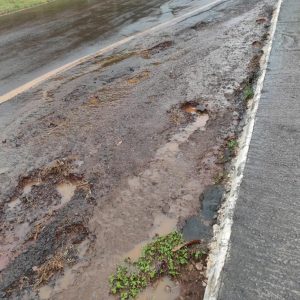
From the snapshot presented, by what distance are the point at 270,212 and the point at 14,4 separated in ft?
58.3

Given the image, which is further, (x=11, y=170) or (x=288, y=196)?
(x=11, y=170)

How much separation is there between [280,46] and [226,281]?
21.9 feet

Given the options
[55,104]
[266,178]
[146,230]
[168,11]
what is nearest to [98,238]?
[146,230]

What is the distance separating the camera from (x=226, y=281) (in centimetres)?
348

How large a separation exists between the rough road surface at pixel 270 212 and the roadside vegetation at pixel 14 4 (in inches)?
574

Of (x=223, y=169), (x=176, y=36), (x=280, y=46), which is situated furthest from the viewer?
(x=176, y=36)

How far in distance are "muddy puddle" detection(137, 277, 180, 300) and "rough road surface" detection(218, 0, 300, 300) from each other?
478 mm

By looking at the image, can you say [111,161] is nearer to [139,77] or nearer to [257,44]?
[139,77]

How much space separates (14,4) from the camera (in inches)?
719

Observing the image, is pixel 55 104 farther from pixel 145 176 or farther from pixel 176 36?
pixel 176 36

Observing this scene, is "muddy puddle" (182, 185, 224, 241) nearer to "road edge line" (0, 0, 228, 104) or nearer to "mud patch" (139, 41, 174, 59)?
"road edge line" (0, 0, 228, 104)

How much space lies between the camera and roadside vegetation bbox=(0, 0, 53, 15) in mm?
17478

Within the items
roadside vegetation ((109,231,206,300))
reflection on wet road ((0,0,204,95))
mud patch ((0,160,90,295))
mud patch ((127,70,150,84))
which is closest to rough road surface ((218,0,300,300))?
roadside vegetation ((109,231,206,300))

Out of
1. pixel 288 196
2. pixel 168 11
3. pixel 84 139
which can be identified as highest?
pixel 288 196
